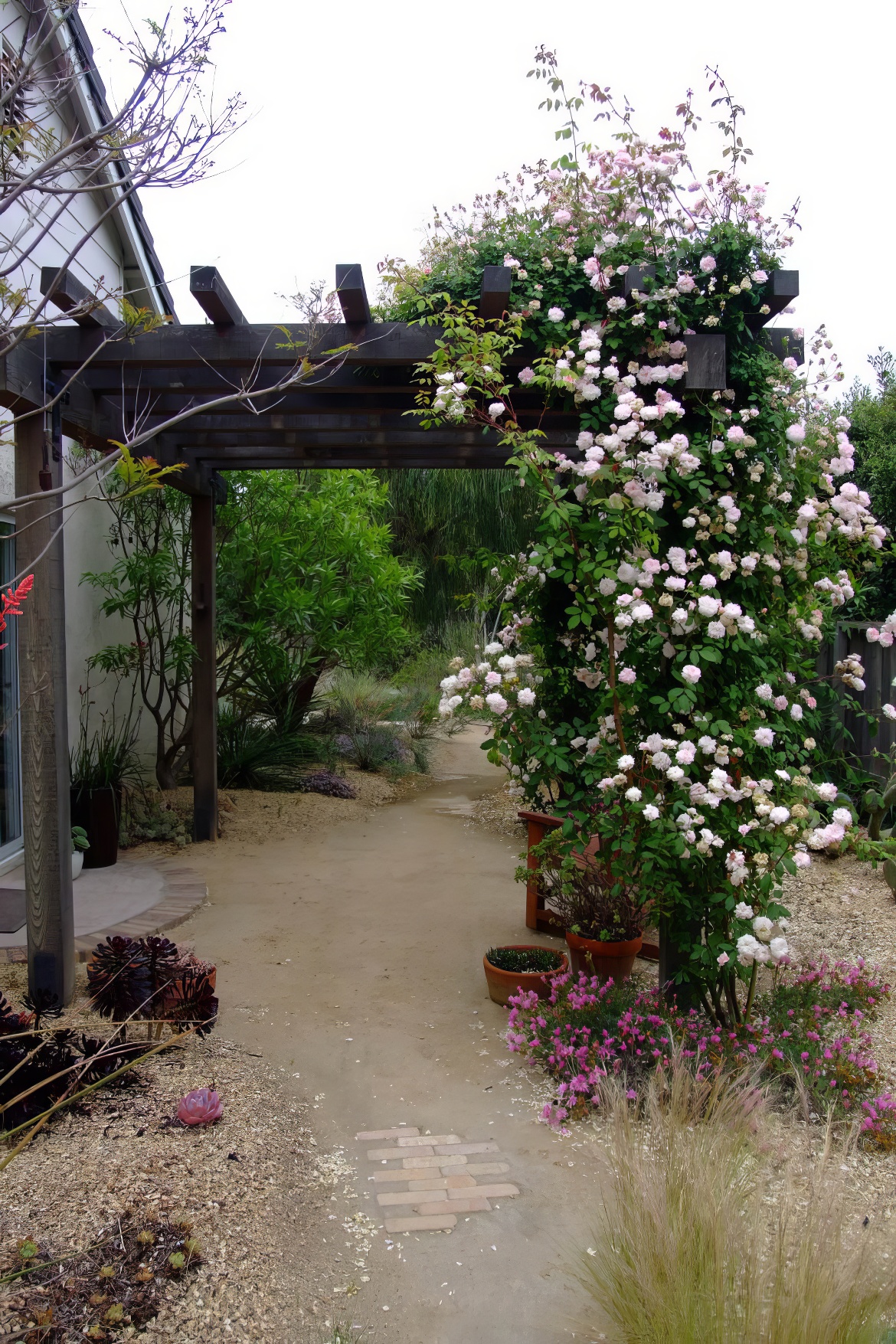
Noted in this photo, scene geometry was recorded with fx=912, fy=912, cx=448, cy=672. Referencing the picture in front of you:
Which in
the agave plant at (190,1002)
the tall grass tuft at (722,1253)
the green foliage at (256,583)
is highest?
the green foliage at (256,583)

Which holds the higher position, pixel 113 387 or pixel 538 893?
pixel 113 387

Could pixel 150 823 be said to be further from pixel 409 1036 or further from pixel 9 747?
pixel 409 1036

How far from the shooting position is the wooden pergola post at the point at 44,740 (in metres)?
3.42

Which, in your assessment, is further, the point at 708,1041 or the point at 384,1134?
the point at 708,1041

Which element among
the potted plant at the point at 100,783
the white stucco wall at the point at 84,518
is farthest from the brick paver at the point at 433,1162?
the white stucco wall at the point at 84,518

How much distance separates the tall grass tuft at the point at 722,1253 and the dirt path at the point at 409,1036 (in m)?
0.19

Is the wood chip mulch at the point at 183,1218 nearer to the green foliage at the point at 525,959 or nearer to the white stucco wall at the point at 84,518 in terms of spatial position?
the green foliage at the point at 525,959

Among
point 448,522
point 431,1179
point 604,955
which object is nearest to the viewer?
point 431,1179

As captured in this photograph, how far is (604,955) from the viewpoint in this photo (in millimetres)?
3758

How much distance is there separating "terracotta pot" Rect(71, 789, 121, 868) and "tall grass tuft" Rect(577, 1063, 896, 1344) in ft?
13.6

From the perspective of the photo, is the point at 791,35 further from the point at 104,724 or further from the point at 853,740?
the point at 104,724

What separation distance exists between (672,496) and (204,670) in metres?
4.16

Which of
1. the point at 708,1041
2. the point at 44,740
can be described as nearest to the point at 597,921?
the point at 708,1041

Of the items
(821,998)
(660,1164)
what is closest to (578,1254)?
(660,1164)
